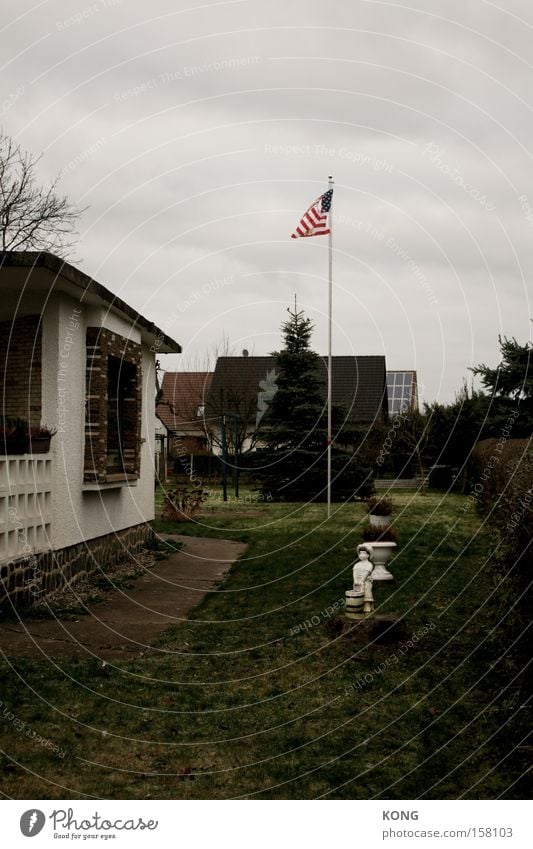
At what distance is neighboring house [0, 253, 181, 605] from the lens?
9.48 meters

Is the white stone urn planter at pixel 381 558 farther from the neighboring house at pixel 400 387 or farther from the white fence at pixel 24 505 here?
the neighboring house at pixel 400 387

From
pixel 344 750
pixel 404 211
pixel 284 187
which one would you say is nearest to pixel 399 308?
pixel 404 211

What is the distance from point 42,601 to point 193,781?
17.4 ft

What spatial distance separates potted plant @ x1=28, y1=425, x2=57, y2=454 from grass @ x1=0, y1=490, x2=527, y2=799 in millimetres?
2779

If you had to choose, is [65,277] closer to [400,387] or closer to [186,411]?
[186,411]

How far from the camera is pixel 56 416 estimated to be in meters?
10.9

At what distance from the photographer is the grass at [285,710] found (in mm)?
5004

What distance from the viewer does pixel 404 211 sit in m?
12.7

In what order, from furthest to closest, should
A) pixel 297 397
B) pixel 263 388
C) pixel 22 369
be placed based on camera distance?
pixel 263 388 → pixel 297 397 → pixel 22 369

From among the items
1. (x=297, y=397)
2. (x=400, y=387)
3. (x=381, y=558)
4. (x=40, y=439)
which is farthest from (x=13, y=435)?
(x=400, y=387)

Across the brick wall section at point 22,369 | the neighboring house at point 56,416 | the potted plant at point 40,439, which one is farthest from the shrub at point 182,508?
the potted plant at point 40,439

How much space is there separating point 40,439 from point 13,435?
0.88m

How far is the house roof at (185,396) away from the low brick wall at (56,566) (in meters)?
30.7

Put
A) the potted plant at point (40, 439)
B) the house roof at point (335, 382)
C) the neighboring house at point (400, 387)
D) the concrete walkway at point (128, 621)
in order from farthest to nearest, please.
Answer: the neighboring house at point (400, 387)
the house roof at point (335, 382)
the potted plant at point (40, 439)
the concrete walkway at point (128, 621)
